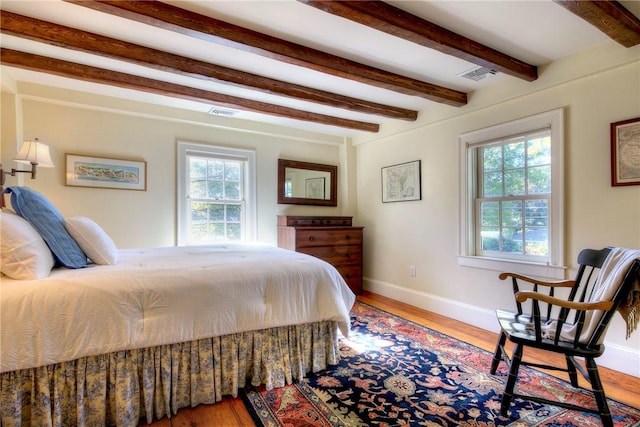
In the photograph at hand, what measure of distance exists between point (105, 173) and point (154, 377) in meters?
2.49

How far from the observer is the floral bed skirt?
4.64ft

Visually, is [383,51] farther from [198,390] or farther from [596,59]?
[198,390]

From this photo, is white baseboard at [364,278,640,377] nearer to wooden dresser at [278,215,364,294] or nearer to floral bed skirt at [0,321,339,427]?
wooden dresser at [278,215,364,294]

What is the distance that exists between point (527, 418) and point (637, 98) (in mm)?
2152

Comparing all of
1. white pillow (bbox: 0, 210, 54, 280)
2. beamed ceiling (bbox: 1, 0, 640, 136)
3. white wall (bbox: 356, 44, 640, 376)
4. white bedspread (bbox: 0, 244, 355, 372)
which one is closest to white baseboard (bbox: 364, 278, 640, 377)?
white wall (bbox: 356, 44, 640, 376)

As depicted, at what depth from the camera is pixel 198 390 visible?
5.78 feet

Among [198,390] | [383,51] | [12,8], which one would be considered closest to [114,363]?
[198,390]

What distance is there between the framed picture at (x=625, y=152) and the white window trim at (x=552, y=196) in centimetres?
31

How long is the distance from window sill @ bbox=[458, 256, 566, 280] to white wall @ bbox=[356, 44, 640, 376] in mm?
61

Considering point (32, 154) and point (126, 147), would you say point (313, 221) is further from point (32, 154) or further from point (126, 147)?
point (32, 154)

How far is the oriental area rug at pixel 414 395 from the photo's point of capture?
165 cm

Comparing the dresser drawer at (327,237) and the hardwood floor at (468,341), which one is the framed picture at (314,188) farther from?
the hardwood floor at (468,341)

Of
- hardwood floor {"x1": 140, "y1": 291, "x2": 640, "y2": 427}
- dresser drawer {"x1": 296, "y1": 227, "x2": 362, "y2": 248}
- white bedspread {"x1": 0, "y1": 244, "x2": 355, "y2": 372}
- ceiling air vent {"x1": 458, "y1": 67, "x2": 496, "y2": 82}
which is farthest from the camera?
dresser drawer {"x1": 296, "y1": 227, "x2": 362, "y2": 248}

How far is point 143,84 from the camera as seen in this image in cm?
284
